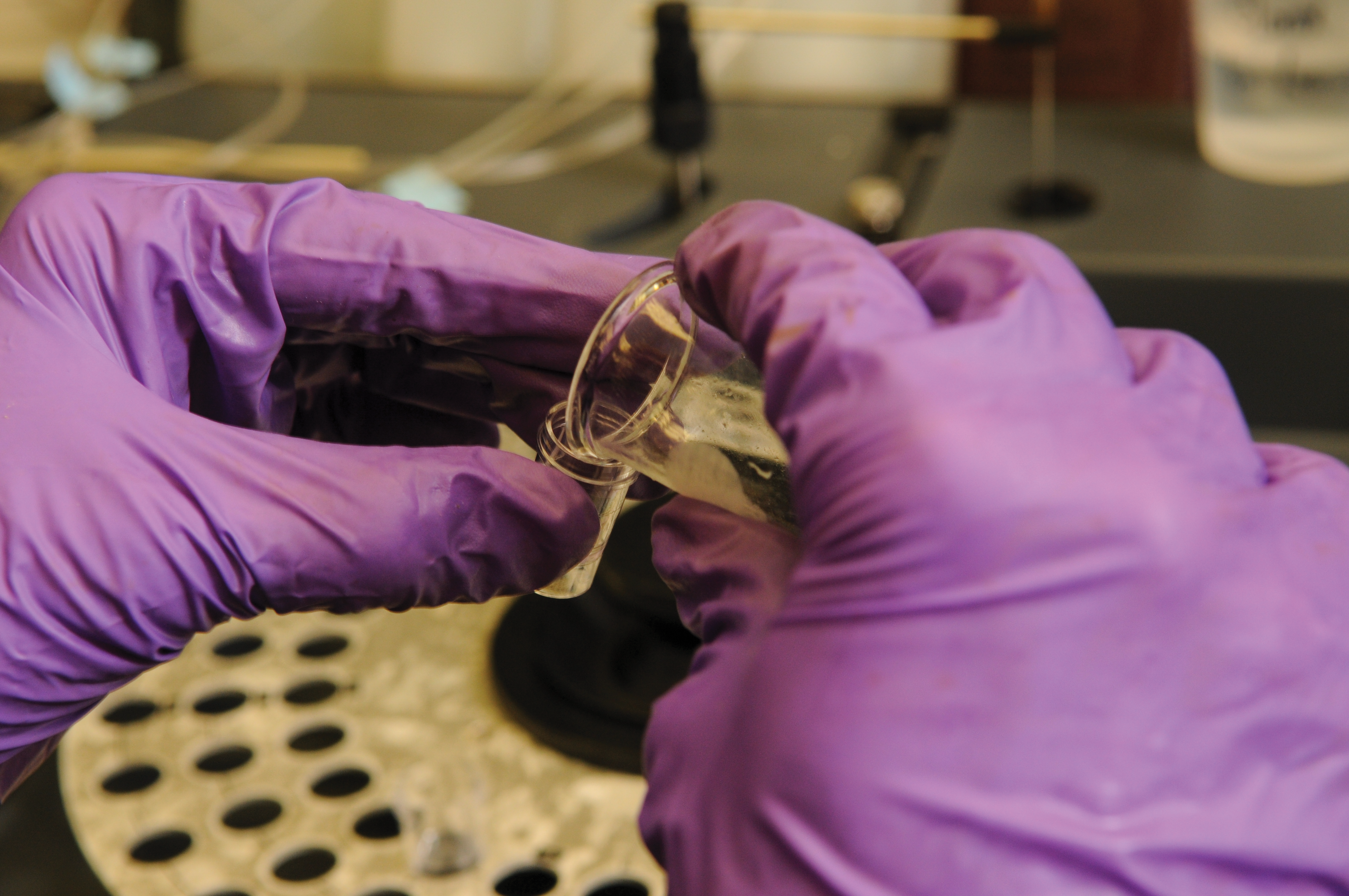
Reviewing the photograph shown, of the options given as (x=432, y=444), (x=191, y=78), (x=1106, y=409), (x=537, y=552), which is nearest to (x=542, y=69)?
(x=191, y=78)

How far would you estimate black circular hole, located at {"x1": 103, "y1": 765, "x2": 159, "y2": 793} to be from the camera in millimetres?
745

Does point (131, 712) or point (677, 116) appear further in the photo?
point (677, 116)

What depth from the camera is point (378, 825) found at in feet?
2.37

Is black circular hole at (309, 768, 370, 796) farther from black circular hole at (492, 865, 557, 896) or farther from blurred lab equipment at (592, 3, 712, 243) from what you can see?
blurred lab equipment at (592, 3, 712, 243)

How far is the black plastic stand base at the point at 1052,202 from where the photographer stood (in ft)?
3.85

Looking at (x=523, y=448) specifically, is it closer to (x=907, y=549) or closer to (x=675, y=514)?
(x=675, y=514)

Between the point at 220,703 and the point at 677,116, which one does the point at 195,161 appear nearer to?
the point at 677,116

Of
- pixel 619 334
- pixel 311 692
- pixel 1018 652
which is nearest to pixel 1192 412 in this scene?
pixel 1018 652

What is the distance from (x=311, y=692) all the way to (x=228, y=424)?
0.22 metres

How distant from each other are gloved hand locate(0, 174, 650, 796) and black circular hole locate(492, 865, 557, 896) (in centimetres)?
17

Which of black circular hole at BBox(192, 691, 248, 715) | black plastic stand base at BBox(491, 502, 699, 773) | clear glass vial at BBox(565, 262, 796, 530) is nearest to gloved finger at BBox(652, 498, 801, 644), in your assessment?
clear glass vial at BBox(565, 262, 796, 530)

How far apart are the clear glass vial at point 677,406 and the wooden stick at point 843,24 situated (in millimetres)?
742

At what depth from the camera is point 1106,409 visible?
46 centimetres

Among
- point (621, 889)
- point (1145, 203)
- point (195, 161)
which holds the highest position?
point (195, 161)
